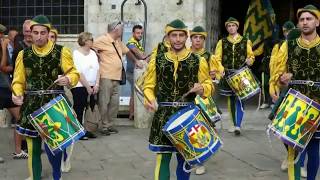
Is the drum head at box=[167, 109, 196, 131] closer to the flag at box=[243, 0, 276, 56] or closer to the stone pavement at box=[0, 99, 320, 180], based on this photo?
the stone pavement at box=[0, 99, 320, 180]

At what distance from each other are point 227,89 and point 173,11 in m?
2.88

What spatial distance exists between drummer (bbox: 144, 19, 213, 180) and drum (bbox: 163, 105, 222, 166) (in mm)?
217

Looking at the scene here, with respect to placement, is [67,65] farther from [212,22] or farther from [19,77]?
[212,22]

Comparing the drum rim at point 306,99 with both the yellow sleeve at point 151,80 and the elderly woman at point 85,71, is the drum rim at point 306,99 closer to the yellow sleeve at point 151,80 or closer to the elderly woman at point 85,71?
the yellow sleeve at point 151,80

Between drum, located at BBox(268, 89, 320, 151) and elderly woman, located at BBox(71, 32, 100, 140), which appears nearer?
drum, located at BBox(268, 89, 320, 151)

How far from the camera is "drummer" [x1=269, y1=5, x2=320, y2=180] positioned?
556 centimetres

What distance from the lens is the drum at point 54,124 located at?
5.65 metres

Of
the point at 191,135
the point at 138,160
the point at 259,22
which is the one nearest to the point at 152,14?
the point at 259,22

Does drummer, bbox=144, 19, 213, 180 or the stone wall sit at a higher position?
the stone wall

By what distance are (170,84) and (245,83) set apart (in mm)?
3710

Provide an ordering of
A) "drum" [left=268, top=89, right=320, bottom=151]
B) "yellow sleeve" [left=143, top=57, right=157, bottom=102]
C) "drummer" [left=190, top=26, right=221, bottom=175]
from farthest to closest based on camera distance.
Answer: "drummer" [left=190, top=26, right=221, bottom=175] → "yellow sleeve" [left=143, top=57, right=157, bottom=102] → "drum" [left=268, top=89, right=320, bottom=151]

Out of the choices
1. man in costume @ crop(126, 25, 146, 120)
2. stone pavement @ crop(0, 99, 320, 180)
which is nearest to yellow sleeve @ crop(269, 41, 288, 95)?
stone pavement @ crop(0, 99, 320, 180)

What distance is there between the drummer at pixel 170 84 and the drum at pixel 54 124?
33.9 inches

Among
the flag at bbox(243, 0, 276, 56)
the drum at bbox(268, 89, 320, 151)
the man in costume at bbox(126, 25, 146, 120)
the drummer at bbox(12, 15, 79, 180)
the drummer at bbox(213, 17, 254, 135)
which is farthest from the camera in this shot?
the flag at bbox(243, 0, 276, 56)
